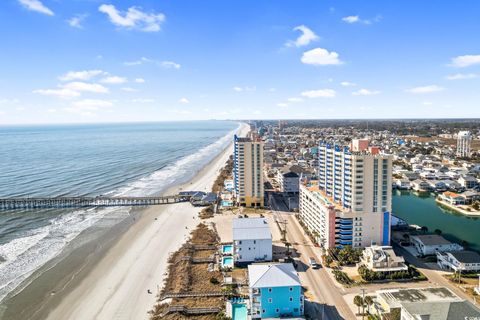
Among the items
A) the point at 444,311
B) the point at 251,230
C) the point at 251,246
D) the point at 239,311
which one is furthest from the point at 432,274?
the point at 239,311

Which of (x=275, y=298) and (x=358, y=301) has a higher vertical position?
(x=275, y=298)

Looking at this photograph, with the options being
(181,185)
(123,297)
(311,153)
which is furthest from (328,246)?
(311,153)

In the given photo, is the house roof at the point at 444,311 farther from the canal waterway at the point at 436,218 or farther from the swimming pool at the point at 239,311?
the canal waterway at the point at 436,218

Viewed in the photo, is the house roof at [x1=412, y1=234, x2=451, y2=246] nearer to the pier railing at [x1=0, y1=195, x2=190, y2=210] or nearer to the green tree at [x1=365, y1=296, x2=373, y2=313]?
the green tree at [x1=365, y1=296, x2=373, y2=313]

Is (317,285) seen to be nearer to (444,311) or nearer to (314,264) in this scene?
(314,264)

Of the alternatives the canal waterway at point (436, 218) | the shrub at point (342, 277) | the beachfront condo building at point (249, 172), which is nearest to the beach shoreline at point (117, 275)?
the beachfront condo building at point (249, 172)

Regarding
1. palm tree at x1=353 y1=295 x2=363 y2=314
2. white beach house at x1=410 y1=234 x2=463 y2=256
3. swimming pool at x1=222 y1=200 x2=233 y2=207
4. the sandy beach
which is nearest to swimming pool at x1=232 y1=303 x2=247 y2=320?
the sandy beach

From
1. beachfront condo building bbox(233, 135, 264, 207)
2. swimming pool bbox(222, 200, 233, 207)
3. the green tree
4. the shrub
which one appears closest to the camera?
the green tree
